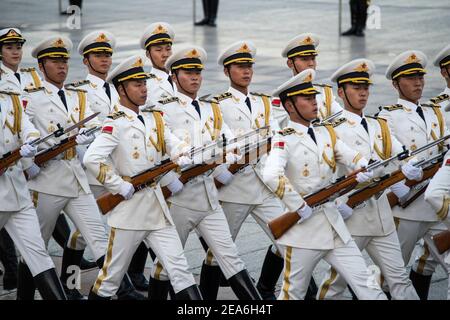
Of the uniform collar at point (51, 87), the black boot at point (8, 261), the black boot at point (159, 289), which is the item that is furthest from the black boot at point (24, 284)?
the uniform collar at point (51, 87)

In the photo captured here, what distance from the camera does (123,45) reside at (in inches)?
867

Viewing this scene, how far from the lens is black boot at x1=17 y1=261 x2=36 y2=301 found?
377 inches

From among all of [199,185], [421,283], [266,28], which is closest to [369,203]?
[421,283]

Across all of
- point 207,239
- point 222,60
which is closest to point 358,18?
Result: point 222,60

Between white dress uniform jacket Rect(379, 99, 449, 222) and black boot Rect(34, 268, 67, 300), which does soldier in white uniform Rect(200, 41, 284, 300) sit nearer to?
white dress uniform jacket Rect(379, 99, 449, 222)

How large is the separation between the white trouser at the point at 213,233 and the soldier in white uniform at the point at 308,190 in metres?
0.74

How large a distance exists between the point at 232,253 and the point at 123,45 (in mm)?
13254

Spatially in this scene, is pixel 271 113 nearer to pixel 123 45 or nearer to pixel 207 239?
pixel 207 239

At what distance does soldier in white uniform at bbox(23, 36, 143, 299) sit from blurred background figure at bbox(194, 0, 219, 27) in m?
14.5

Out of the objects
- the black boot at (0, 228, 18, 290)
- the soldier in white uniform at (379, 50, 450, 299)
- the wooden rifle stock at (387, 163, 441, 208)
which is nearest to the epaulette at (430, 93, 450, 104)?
the soldier in white uniform at (379, 50, 450, 299)

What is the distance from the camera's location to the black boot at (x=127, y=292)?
32.4 feet

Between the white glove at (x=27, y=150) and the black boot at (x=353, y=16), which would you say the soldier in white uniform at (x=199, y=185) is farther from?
the black boot at (x=353, y=16)

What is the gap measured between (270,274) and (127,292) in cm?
118
